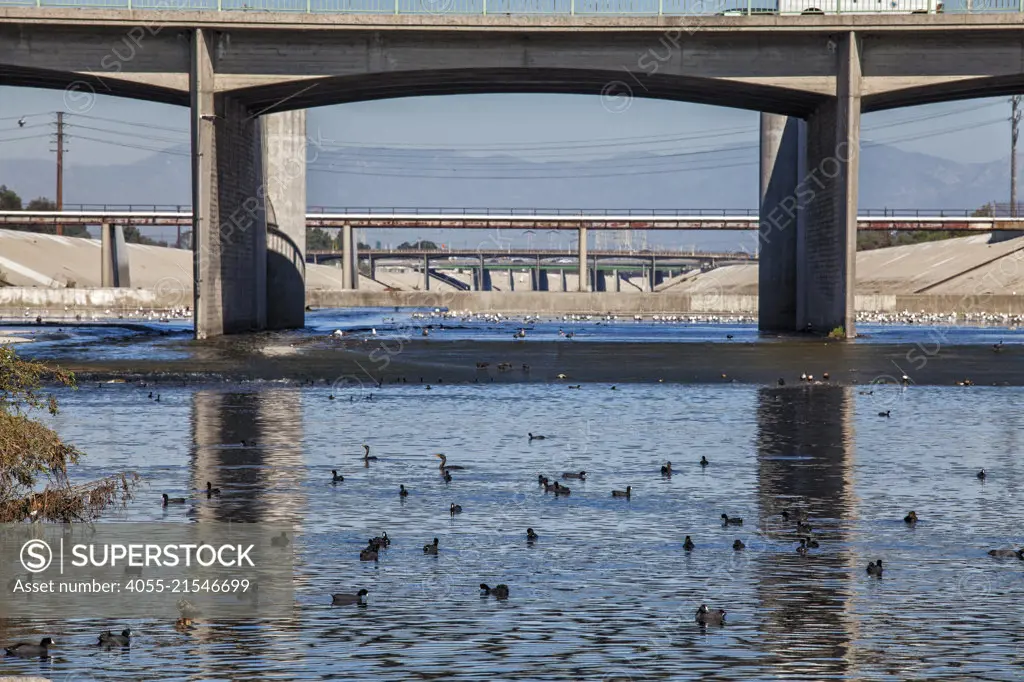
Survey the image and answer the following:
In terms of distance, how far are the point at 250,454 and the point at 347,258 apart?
425 ft

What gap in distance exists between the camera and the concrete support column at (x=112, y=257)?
13025cm

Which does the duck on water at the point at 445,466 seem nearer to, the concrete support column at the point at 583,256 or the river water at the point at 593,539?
the river water at the point at 593,539

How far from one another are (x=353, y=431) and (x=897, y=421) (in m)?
8.87

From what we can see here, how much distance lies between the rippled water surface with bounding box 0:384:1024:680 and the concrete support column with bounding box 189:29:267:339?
24.9m

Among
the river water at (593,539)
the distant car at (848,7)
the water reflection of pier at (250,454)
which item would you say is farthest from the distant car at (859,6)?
the water reflection of pier at (250,454)

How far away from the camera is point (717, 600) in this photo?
32.3 ft

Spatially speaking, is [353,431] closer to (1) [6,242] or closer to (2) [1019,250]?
(2) [1019,250]

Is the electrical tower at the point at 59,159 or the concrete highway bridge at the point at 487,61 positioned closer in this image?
the concrete highway bridge at the point at 487,61

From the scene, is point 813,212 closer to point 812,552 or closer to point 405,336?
point 405,336

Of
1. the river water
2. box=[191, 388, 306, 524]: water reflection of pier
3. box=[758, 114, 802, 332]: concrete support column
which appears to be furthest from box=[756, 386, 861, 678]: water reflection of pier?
box=[758, 114, 802, 332]: concrete support column

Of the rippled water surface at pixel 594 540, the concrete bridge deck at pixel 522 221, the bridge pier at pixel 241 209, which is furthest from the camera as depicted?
the concrete bridge deck at pixel 522 221

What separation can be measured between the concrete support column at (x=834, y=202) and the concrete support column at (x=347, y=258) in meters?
90.6

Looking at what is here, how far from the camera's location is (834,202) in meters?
51.2

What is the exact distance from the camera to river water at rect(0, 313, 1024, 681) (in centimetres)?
850
